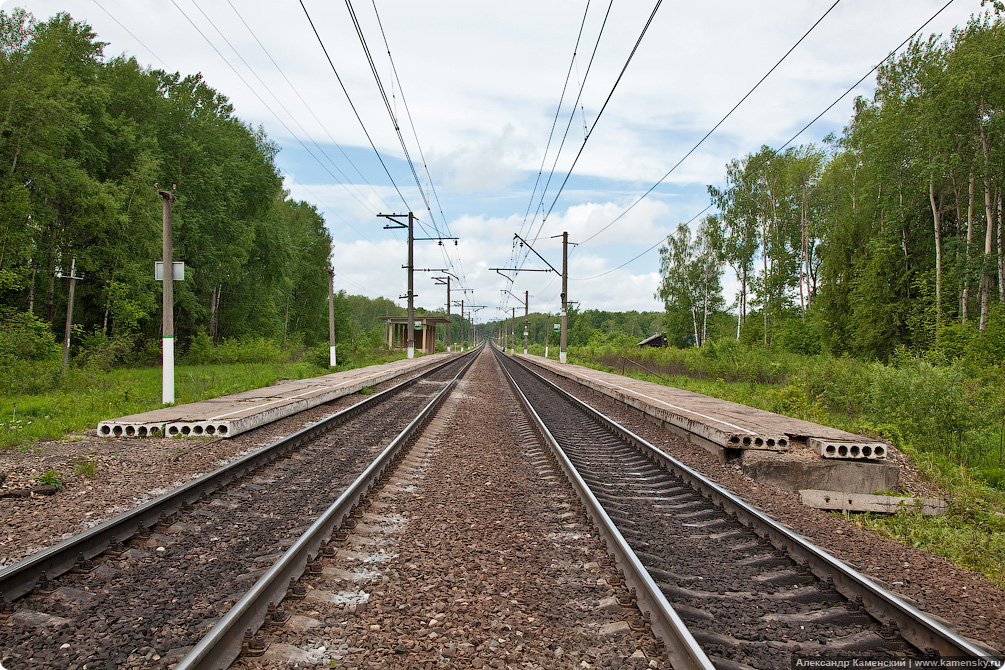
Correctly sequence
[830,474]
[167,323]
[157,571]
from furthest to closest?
[167,323]
[830,474]
[157,571]

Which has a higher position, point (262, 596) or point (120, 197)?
point (120, 197)

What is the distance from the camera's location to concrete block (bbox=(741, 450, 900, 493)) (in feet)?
22.6

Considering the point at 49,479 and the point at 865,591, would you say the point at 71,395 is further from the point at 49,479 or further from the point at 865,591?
the point at 865,591

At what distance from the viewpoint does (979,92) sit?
840 inches

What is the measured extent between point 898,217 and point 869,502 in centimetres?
2567

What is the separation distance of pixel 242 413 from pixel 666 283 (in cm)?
4620

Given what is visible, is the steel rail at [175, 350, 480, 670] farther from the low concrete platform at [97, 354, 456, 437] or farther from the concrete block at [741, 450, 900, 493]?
the concrete block at [741, 450, 900, 493]

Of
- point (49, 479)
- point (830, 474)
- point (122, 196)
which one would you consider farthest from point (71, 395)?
point (830, 474)

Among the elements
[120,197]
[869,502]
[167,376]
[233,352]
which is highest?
[120,197]

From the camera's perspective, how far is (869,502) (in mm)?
6570

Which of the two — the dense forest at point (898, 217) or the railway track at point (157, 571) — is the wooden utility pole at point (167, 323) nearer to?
the railway track at point (157, 571)

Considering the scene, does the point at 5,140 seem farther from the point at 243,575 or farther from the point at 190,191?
the point at 243,575

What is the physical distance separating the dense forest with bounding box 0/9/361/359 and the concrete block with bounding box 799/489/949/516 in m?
20.6

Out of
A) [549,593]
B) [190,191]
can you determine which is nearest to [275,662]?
[549,593]
